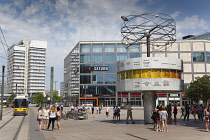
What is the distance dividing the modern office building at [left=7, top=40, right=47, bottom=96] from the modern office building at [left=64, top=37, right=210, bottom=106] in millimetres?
113300

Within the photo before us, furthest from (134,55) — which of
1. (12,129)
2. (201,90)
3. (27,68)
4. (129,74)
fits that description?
(27,68)

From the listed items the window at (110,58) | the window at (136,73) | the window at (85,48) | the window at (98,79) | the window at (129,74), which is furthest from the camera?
the window at (85,48)

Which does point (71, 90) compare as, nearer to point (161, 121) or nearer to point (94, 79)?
point (94, 79)

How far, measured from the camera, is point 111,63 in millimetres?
83188

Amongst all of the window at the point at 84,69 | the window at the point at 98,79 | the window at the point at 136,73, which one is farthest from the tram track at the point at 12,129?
the window at the point at 84,69

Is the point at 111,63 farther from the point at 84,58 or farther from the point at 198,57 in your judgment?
the point at 198,57

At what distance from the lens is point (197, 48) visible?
266ft

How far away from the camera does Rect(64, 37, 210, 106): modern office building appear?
80.8m

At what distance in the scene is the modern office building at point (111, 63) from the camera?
3182 inches

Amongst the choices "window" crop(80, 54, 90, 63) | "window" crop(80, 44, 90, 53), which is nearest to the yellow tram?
"window" crop(80, 54, 90, 63)

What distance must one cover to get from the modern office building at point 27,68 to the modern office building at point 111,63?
11330cm

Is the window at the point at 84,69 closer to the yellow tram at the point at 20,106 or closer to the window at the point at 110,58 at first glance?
the window at the point at 110,58

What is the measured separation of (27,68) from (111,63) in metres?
125

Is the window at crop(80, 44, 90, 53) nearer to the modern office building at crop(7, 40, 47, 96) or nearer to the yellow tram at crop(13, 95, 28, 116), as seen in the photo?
the yellow tram at crop(13, 95, 28, 116)
